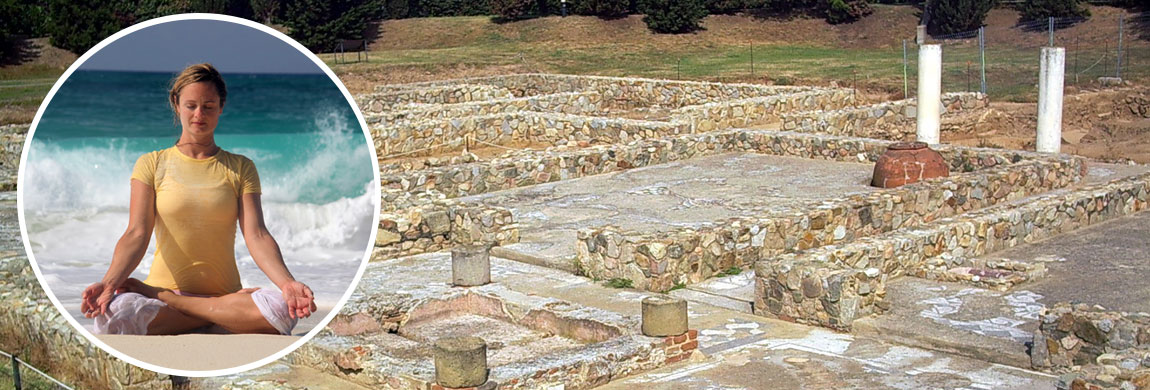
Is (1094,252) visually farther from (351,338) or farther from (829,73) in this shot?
(829,73)

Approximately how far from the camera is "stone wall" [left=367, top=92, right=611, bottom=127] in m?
26.5

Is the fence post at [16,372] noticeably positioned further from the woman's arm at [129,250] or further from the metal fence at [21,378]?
the woman's arm at [129,250]

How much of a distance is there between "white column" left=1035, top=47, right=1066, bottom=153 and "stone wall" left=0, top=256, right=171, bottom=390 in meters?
15.4

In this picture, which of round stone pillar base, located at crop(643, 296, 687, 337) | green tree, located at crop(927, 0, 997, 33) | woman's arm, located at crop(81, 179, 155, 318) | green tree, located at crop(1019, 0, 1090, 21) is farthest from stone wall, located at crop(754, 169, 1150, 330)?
green tree, located at crop(927, 0, 997, 33)

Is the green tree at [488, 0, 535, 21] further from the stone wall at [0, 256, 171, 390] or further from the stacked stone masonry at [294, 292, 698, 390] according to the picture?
the stacked stone masonry at [294, 292, 698, 390]

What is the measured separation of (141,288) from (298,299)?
0.48 meters

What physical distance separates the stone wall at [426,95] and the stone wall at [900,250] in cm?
1742

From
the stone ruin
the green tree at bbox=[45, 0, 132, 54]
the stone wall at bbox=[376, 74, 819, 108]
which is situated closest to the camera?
the stone ruin

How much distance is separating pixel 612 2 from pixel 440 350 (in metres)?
43.7

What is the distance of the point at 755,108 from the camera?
27.1m

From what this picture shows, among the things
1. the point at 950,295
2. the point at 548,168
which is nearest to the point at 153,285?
the point at 950,295

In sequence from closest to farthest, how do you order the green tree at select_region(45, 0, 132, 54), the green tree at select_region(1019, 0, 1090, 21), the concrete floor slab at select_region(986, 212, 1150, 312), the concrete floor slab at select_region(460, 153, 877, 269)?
the concrete floor slab at select_region(986, 212, 1150, 312) < the concrete floor slab at select_region(460, 153, 877, 269) < the green tree at select_region(45, 0, 132, 54) < the green tree at select_region(1019, 0, 1090, 21)

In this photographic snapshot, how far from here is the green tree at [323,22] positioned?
47.2m

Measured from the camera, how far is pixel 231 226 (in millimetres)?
3994
